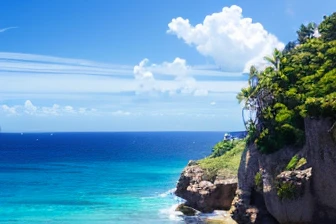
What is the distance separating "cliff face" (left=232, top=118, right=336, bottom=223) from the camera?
88.5 feet

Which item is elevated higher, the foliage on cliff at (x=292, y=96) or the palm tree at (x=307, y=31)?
the palm tree at (x=307, y=31)

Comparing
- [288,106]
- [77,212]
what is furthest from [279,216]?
[77,212]

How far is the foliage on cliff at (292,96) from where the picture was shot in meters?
29.9

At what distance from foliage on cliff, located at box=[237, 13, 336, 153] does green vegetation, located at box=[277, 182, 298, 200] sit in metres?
3.66

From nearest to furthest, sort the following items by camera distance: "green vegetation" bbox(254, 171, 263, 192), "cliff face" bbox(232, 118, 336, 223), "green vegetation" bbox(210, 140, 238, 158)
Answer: "cliff face" bbox(232, 118, 336, 223)
"green vegetation" bbox(254, 171, 263, 192)
"green vegetation" bbox(210, 140, 238, 158)

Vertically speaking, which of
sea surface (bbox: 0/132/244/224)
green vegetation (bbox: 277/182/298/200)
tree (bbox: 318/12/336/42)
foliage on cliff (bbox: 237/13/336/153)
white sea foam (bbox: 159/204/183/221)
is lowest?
white sea foam (bbox: 159/204/183/221)

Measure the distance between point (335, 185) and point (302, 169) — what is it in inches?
95.7

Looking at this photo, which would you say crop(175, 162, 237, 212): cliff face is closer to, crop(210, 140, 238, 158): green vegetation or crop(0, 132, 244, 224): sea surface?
crop(0, 132, 244, 224): sea surface

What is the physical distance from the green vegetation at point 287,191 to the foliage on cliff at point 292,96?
3.66 m

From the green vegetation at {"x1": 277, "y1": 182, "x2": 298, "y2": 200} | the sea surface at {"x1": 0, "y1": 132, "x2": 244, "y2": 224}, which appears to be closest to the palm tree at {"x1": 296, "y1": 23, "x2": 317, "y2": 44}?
the sea surface at {"x1": 0, "y1": 132, "x2": 244, "y2": 224}

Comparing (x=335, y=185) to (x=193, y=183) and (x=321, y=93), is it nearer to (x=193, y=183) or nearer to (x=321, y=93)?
(x=321, y=93)

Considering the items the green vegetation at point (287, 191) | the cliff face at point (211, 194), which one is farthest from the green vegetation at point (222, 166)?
the green vegetation at point (287, 191)

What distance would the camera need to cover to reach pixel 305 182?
28.2 meters

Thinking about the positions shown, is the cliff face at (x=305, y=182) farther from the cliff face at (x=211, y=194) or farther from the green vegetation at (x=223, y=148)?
the green vegetation at (x=223, y=148)
